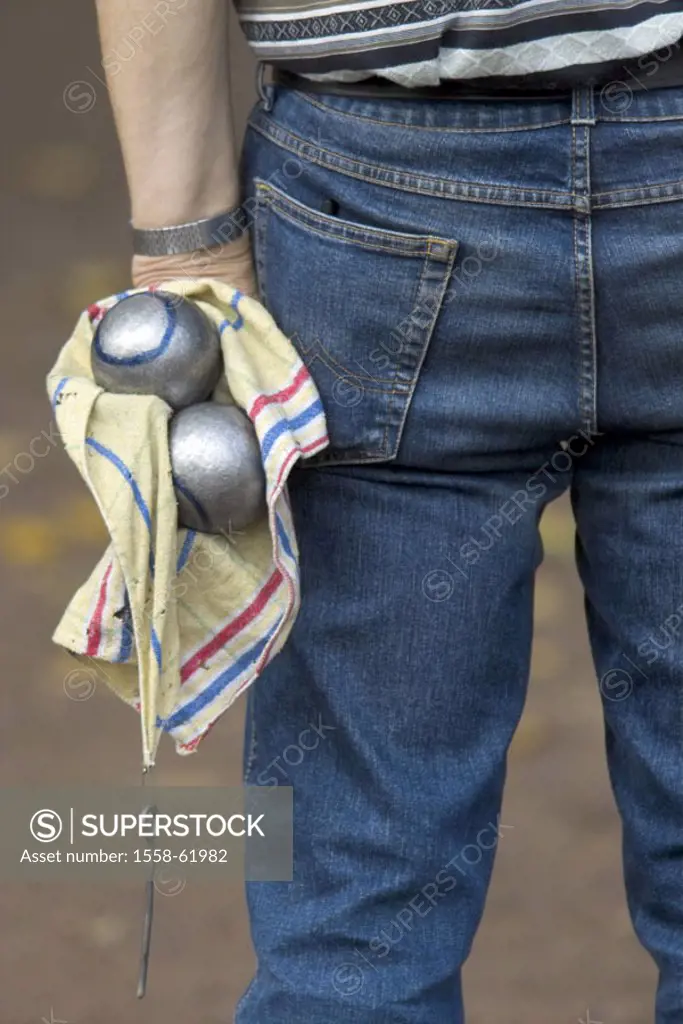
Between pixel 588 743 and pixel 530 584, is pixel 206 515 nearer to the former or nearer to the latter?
pixel 530 584

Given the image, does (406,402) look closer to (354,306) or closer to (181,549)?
(354,306)

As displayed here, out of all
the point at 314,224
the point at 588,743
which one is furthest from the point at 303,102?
the point at 588,743

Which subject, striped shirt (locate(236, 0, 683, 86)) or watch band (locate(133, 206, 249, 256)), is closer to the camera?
striped shirt (locate(236, 0, 683, 86))

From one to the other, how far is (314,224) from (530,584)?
0.28 metres

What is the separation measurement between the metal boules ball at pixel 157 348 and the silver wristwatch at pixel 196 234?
44mm

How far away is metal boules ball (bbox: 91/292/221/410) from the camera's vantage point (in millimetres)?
983

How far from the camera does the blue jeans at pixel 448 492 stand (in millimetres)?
931

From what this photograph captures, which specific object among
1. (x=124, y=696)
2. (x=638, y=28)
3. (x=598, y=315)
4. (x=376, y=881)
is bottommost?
(x=376, y=881)

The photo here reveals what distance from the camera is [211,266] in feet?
3.41

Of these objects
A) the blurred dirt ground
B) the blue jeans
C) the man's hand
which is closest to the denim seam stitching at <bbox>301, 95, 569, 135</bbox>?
A: the blue jeans

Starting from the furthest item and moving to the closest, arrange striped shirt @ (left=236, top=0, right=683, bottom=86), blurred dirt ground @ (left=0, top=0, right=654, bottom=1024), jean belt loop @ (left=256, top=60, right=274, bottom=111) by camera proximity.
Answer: blurred dirt ground @ (left=0, top=0, right=654, bottom=1024) → jean belt loop @ (left=256, top=60, right=274, bottom=111) → striped shirt @ (left=236, top=0, right=683, bottom=86)

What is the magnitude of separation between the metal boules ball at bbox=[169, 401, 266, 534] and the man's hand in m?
0.09

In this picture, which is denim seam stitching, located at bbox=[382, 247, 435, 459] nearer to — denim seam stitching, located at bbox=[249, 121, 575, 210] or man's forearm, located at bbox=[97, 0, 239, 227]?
denim seam stitching, located at bbox=[249, 121, 575, 210]

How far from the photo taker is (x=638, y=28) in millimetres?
895
